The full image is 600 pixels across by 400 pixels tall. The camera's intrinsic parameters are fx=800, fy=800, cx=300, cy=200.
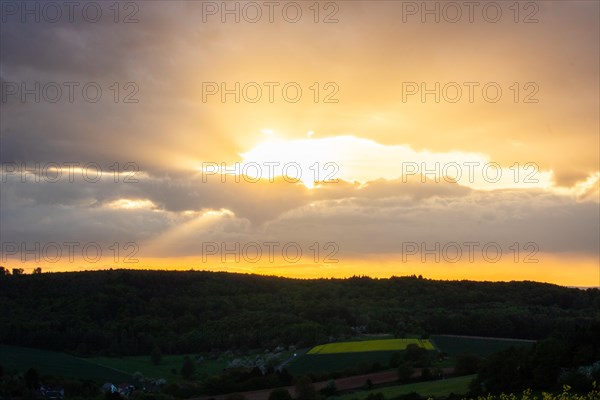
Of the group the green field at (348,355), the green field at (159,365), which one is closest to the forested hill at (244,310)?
the green field at (159,365)

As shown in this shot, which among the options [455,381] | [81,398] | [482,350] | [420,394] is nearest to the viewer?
[420,394]

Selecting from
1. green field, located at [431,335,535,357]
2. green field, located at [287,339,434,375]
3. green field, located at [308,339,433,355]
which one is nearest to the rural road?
green field, located at [287,339,434,375]

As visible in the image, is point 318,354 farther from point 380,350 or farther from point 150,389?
point 150,389

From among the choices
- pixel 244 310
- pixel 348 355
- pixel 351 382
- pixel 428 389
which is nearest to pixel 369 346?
pixel 348 355

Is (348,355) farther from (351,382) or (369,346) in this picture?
(351,382)

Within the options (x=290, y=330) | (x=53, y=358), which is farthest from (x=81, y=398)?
(x=290, y=330)

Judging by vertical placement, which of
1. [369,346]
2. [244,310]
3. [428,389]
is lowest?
[428,389]
